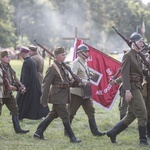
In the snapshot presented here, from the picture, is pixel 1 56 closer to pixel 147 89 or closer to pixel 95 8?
pixel 147 89

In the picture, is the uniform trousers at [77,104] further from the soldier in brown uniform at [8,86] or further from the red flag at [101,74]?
the red flag at [101,74]

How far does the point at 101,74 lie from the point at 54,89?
2.42 m

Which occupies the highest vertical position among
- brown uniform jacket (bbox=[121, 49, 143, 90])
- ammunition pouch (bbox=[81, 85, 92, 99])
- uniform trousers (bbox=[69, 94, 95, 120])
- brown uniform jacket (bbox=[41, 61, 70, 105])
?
brown uniform jacket (bbox=[121, 49, 143, 90])

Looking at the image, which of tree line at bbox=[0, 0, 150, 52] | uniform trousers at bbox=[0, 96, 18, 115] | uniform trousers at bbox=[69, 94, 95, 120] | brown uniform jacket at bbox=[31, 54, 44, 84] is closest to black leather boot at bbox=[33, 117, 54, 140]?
uniform trousers at bbox=[69, 94, 95, 120]

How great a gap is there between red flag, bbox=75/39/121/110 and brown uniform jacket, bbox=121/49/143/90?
255cm

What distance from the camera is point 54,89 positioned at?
8.16 m

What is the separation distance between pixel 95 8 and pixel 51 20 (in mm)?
10644

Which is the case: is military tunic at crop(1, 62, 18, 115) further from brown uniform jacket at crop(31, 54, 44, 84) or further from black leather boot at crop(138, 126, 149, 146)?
black leather boot at crop(138, 126, 149, 146)

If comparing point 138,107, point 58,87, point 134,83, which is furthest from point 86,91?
point 138,107

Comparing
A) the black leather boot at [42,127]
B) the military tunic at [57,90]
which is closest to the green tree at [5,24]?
the black leather boot at [42,127]

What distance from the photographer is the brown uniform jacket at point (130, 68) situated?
7.65m

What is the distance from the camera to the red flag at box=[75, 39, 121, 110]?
10.4 meters

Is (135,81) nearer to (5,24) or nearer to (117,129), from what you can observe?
(117,129)

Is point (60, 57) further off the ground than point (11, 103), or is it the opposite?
point (60, 57)
